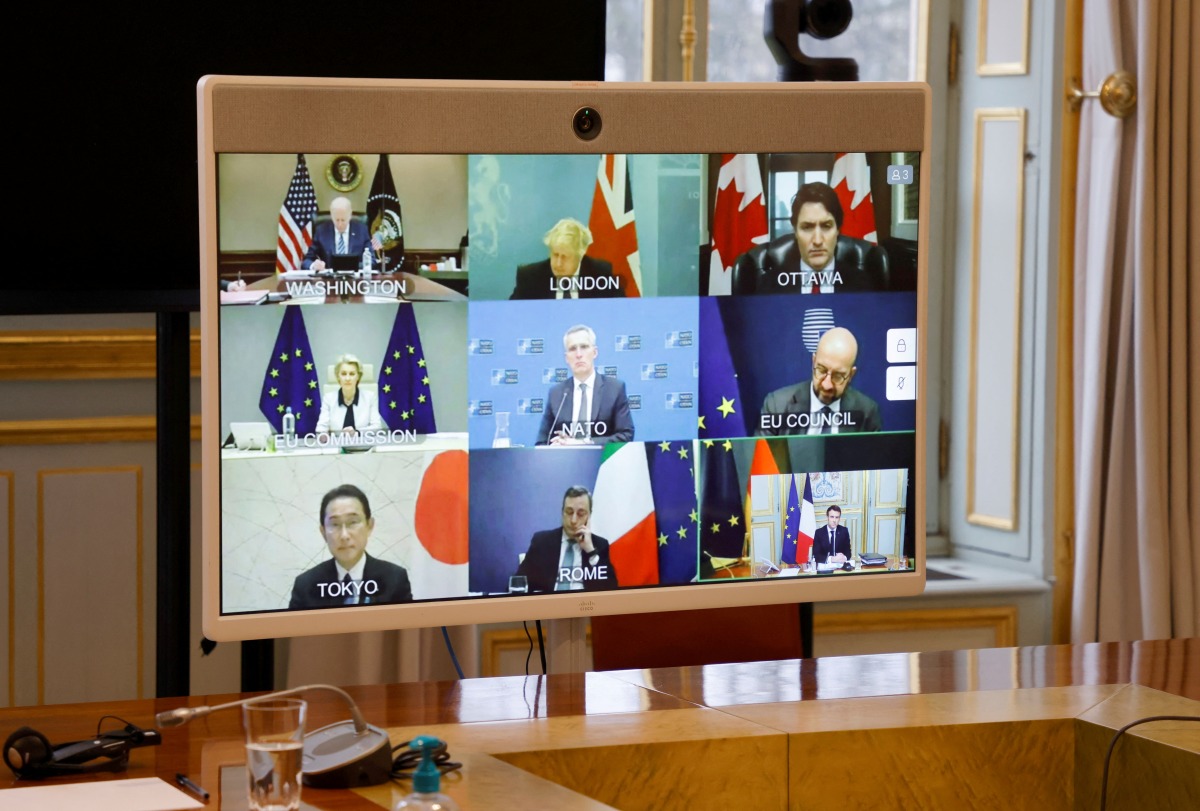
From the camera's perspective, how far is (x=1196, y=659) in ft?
5.90

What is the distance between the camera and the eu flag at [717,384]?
1.54 meters

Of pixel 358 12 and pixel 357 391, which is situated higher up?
pixel 358 12

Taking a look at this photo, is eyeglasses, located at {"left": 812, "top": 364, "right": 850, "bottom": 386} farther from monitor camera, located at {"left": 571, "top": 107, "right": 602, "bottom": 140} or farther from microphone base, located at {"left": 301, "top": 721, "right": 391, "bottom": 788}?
microphone base, located at {"left": 301, "top": 721, "right": 391, "bottom": 788}

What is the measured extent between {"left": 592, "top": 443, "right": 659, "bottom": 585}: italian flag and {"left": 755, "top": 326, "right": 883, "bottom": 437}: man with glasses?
14cm

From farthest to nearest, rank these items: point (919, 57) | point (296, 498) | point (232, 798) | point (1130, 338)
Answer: point (919, 57) < point (1130, 338) < point (296, 498) < point (232, 798)

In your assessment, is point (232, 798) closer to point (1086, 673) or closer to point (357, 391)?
point (357, 391)

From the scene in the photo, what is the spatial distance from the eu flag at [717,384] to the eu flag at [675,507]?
0.04 meters

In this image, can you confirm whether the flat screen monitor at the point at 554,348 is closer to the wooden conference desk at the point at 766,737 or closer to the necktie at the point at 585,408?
the necktie at the point at 585,408

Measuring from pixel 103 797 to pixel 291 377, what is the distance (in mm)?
437

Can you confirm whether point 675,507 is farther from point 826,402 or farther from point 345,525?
point 345,525

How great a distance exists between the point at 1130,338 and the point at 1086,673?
1.78m

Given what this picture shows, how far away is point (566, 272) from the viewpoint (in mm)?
1498

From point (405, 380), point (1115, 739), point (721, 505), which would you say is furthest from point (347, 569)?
point (1115, 739)

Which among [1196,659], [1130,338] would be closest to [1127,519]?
[1130,338]
